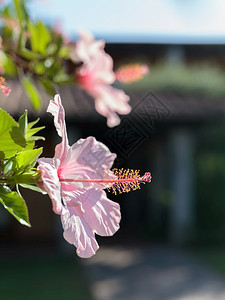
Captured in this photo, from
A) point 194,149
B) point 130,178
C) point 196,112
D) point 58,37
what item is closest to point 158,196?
point 194,149

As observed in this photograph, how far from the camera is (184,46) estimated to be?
9.84 m

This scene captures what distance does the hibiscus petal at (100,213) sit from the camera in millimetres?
634

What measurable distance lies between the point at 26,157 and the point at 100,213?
122 mm

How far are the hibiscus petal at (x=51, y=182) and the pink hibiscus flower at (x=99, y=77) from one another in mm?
626

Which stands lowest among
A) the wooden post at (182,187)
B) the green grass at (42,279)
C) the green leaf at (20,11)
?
the green grass at (42,279)

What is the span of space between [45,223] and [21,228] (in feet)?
1.24

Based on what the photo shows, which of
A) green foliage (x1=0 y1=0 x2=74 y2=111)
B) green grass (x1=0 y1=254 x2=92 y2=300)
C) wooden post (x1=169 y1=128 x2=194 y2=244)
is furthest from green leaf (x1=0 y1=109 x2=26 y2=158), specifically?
A: wooden post (x1=169 y1=128 x2=194 y2=244)

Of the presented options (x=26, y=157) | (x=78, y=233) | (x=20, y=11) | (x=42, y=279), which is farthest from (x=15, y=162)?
(x=42, y=279)

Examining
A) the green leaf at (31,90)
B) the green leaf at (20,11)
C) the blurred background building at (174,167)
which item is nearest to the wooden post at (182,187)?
the blurred background building at (174,167)

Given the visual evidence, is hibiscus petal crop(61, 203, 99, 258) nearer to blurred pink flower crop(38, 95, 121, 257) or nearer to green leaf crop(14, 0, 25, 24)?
blurred pink flower crop(38, 95, 121, 257)

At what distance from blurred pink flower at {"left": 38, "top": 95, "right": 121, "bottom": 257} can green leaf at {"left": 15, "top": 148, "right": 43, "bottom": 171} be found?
2 centimetres

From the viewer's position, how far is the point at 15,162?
2.01 ft

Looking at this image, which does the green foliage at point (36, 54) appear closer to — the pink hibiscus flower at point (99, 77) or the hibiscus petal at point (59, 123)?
the pink hibiscus flower at point (99, 77)

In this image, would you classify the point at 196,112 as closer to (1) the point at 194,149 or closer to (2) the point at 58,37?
(1) the point at 194,149
